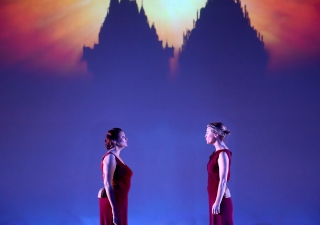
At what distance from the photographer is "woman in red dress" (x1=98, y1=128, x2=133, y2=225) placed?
309 cm

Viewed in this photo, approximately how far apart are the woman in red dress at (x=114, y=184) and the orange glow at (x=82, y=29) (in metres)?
1.68

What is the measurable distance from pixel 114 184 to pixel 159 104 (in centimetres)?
162

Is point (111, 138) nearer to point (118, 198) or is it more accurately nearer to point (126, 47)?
point (118, 198)

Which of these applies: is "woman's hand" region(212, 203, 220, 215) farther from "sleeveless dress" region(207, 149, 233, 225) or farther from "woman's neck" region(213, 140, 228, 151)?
"woman's neck" region(213, 140, 228, 151)

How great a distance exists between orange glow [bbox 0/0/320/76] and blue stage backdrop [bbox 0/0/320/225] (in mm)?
12

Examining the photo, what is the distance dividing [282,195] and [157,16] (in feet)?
8.65

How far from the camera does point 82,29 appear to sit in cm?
466

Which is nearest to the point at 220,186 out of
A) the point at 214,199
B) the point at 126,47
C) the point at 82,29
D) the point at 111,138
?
the point at 214,199

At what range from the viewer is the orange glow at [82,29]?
4.62 m

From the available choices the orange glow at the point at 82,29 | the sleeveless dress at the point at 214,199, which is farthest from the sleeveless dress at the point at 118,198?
the orange glow at the point at 82,29

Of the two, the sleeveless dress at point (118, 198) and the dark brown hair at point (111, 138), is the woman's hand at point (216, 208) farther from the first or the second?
the dark brown hair at point (111, 138)

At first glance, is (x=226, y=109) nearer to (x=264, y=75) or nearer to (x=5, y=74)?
(x=264, y=75)

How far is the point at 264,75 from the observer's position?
4.62 metres

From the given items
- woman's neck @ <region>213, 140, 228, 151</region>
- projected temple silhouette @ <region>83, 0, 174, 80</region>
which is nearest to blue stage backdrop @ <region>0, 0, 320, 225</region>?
projected temple silhouette @ <region>83, 0, 174, 80</region>
